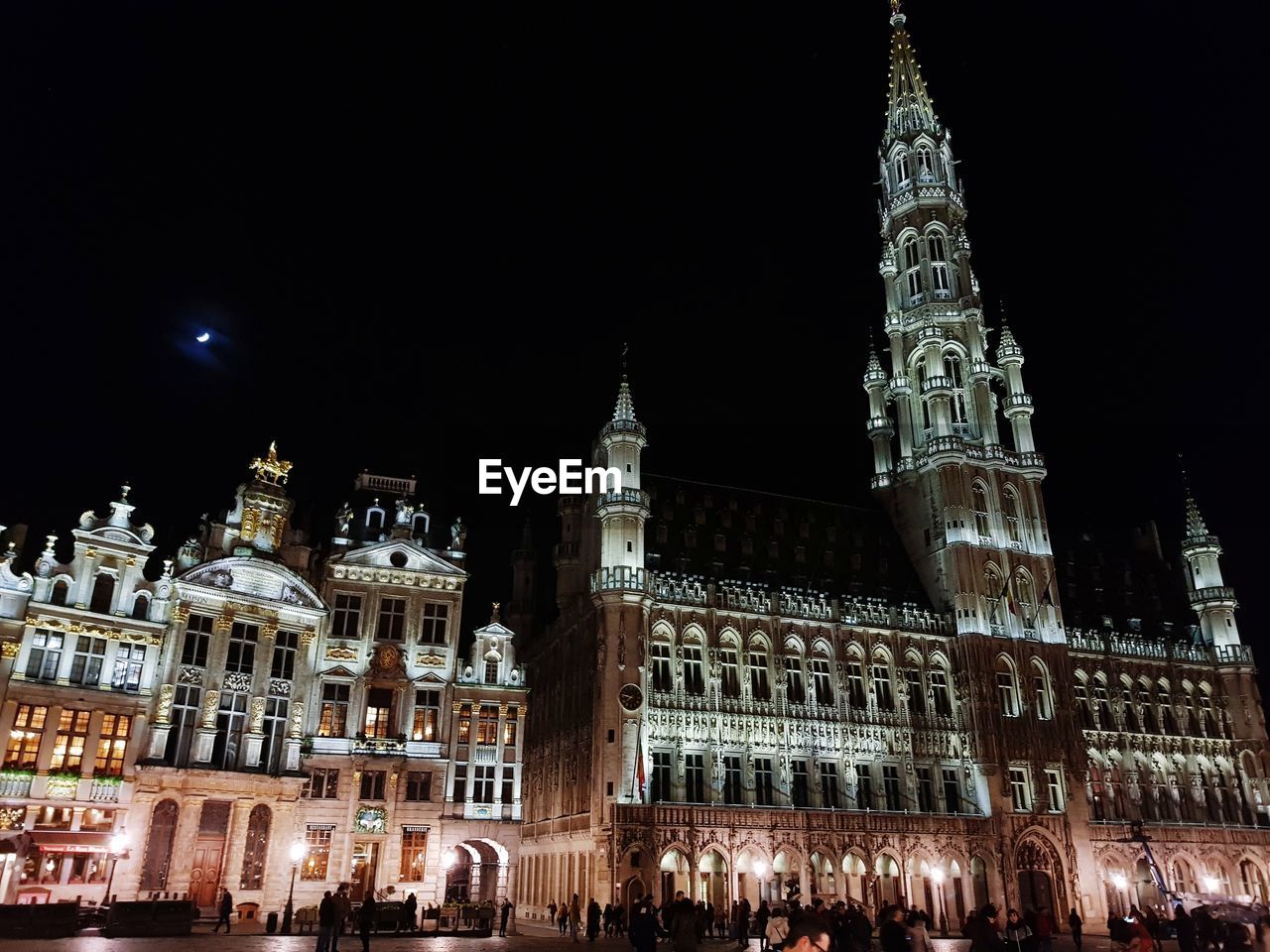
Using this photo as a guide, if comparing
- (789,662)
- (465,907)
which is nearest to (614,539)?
(789,662)

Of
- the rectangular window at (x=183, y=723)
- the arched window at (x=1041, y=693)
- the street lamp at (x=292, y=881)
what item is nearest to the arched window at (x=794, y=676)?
the arched window at (x=1041, y=693)

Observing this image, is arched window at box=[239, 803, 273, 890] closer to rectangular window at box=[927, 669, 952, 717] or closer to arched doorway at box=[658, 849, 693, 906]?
arched doorway at box=[658, 849, 693, 906]

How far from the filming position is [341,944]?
28531 millimetres

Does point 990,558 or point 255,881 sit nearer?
point 255,881

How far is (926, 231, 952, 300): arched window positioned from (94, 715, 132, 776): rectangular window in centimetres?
5623

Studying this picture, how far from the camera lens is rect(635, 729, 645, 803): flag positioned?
44281 mm

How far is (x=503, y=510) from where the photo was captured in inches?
2633

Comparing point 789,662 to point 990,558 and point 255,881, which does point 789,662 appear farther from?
point 255,881

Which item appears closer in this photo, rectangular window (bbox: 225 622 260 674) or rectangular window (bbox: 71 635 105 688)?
rectangular window (bbox: 71 635 105 688)

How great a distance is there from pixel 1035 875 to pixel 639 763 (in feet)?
80.1

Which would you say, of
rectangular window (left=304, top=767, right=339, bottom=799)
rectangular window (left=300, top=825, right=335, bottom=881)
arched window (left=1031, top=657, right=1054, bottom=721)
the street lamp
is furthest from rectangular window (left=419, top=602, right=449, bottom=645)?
arched window (left=1031, top=657, right=1054, bottom=721)

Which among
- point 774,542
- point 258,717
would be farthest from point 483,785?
point 774,542

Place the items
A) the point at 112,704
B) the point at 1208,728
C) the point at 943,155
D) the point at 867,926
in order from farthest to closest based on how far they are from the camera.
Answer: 1. the point at 943,155
2. the point at 1208,728
3. the point at 112,704
4. the point at 867,926

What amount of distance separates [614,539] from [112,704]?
80.5ft
